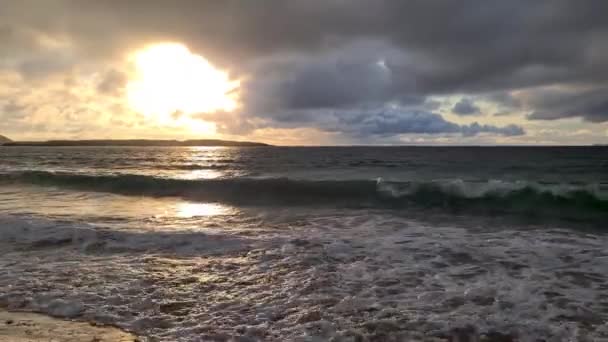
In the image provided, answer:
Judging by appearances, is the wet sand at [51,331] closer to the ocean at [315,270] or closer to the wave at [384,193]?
the ocean at [315,270]

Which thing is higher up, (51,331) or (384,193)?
(384,193)

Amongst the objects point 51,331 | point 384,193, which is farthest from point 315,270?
point 384,193

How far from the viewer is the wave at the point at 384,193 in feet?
50.1

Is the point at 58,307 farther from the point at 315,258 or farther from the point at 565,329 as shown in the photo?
the point at 565,329

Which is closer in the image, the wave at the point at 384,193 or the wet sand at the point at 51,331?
the wet sand at the point at 51,331

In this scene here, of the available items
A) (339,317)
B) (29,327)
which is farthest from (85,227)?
(339,317)

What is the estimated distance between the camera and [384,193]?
1873 centimetres

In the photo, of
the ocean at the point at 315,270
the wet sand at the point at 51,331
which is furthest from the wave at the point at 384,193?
the wet sand at the point at 51,331

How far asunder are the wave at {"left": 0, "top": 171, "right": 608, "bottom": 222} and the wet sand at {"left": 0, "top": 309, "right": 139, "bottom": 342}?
1214cm

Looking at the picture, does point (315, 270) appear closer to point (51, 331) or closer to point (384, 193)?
point (51, 331)

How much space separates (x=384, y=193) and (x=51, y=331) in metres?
15.6

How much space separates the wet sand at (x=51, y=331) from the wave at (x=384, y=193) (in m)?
12.1

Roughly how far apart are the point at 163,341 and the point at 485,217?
11.7 metres

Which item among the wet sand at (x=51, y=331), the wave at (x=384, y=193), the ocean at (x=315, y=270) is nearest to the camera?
the wet sand at (x=51, y=331)
